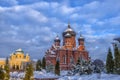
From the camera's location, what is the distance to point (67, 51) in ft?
233

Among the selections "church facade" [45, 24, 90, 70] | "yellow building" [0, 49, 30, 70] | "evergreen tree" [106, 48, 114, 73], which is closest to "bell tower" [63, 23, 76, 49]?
"church facade" [45, 24, 90, 70]

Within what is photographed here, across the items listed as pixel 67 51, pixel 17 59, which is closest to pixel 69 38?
pixel 67 51

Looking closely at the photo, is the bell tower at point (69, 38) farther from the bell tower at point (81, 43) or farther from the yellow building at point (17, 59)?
the yellow building at point (17, 59)

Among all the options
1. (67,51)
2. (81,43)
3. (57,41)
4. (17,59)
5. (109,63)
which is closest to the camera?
(109,63)

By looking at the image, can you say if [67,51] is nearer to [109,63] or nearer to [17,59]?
[17,59]

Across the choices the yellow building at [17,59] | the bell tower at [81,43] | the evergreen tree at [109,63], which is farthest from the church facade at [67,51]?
the evergreen tree at [109,63]

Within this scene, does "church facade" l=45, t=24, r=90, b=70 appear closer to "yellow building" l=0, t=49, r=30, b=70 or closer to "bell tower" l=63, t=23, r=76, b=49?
"bell tower" l=63, t=23, r=76, b=49

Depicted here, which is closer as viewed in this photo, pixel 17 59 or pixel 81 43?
pixel 81 43

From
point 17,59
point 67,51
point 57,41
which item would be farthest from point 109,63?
point 17,59

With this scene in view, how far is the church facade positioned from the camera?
70.5 meters

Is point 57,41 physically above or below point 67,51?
above

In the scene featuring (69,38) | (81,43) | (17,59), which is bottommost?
(17,59)

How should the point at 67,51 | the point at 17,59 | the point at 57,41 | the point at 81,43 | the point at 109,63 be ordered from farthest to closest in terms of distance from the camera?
the point at 17,59 → the point at 57,41 → the point at 81,43 → the point at 67,51 → the point at 109,63

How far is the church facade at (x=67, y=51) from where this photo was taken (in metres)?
70.5
